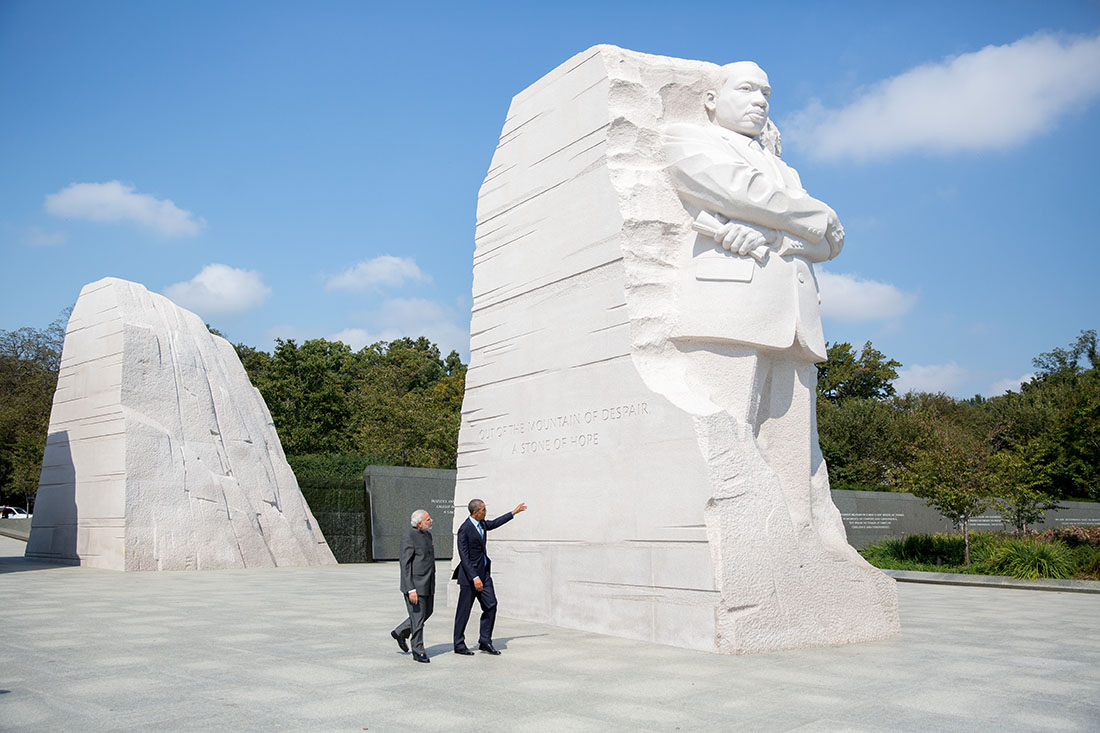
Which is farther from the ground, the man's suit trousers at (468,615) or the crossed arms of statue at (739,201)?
the crossed arms of statue at (739,201)

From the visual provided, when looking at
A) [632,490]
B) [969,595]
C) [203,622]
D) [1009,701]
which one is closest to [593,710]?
[1009,701]

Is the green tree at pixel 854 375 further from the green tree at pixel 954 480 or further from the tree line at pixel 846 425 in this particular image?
the green tree at pixel 954 480

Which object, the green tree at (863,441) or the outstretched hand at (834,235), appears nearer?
the outstretched hand at (834,235)

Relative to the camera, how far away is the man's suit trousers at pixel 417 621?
6.91m

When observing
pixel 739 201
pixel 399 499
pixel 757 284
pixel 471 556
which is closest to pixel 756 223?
pixel 739 201

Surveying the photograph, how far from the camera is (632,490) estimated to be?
27.8 ft

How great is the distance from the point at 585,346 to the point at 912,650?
13.5ft

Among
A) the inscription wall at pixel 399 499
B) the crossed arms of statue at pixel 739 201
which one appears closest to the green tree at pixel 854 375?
the inscription wall at pixel 399 499

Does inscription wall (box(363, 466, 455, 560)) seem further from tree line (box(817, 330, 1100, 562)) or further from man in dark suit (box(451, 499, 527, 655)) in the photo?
man in dark suit (box(451, 499, 527, 655))

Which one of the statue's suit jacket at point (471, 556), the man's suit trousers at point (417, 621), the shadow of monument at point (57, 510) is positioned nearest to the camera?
the man's suit trousers at point (417, 621)

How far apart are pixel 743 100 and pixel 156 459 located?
39.7 feet

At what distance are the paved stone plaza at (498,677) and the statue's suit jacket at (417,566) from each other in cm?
55

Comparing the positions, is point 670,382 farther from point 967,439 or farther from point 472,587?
point 967,439

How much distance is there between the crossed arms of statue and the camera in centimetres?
863
